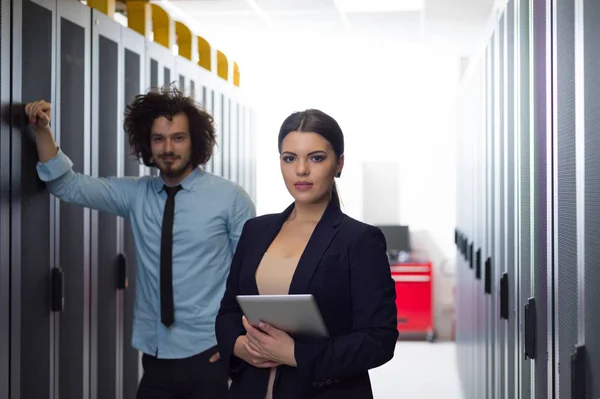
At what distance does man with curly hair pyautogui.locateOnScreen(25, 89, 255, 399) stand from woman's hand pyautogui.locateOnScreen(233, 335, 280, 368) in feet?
2.90

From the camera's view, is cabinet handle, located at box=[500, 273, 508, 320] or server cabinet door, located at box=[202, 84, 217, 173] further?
server cabinet door, located at box=[202, 84, 217, 173]

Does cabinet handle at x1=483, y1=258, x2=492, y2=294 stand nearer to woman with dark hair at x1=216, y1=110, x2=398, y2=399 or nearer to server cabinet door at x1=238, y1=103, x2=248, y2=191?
woman with dark hair at x1=216, y1=110, x2=398, y2=399

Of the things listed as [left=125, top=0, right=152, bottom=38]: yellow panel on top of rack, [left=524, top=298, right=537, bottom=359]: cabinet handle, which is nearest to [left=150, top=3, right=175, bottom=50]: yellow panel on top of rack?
[left=125, top=0, right=152, bottom=38]: yellow panel on top of rack

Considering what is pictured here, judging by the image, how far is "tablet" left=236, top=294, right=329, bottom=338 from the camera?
1755 millimetres

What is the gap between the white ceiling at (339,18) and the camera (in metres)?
5.95

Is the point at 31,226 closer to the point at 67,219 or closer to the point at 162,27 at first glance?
the point at 67,219

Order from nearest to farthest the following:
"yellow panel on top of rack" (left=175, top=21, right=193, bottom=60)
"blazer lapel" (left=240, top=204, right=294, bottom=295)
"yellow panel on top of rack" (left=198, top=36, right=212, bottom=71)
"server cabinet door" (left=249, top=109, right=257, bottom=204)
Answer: "blazer lapel" (left=240, top=204, right=294, bottom=295) → "yellow panel on top of rack" (left=175, top=21, right=193, bottom=60) → "yellow panel on top of rack" (left=198, top=36, right=212, bottom=71) → "server cabinet door" (left=249, top=109, right=257, bottom=204)

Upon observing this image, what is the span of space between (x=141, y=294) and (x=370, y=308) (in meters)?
1.43

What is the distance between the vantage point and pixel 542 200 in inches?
82.0

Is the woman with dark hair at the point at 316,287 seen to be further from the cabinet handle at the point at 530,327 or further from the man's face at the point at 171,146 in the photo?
the man's face at the point at 171,146

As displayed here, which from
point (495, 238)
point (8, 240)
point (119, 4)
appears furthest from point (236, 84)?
point (8, 240)

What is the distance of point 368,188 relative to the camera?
8898 mm

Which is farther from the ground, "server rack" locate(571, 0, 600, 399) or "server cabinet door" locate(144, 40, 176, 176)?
"server cabinet door" locate(144, 40, 176, 176)

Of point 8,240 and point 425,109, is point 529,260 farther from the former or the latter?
point 425,109
